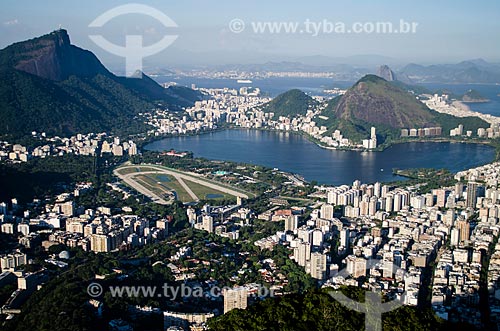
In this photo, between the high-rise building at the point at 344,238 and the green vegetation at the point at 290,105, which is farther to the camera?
the green vegetation at the point at 290,105

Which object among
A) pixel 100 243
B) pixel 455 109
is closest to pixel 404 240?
pixel 100 243

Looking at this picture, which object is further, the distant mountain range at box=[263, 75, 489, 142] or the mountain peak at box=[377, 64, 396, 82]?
the mountain peak at box=[377, 64, 396, 82]

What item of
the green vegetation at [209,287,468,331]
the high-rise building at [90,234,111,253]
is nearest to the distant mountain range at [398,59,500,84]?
the high-rise building at [90,234,111,253]

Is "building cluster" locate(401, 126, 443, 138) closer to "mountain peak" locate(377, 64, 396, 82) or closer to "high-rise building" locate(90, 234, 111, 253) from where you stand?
"high-rise building" locate(90, 234, 111, 253)

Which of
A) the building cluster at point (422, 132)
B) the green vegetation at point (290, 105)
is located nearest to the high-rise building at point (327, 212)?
the building cluster at point (422, 132)

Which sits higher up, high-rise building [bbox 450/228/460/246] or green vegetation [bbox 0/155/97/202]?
green vegetation [bbox 0/155/97/202]

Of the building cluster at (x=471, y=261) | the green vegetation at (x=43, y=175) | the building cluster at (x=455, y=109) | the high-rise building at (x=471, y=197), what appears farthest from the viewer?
the building cluster at (x=455, y=109)

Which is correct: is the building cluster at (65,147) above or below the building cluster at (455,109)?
below

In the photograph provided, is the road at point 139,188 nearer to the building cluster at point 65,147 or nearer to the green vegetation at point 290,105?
the building cluster at point 65,147
